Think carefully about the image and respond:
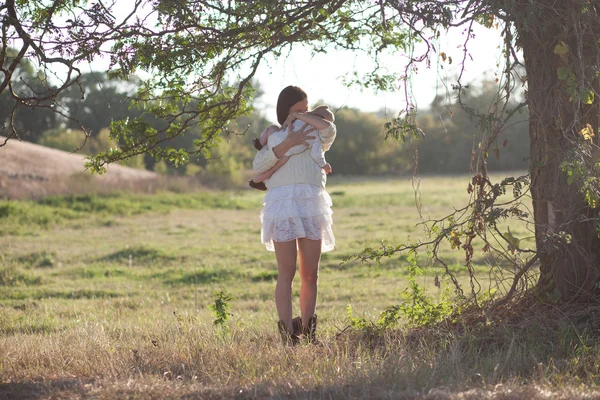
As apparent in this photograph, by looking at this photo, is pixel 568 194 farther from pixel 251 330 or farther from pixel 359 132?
pixel 359 132

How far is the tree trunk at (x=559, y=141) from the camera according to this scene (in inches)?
219

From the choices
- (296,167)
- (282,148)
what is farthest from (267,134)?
(296,167)

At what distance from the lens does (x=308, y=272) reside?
18.7 feet

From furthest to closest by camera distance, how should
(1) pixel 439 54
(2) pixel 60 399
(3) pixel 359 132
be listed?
(3) pixel 359 132, (1) pixel 439 54, (2) pixel 60 399

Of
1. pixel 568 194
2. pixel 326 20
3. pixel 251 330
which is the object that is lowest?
pixel 251 330

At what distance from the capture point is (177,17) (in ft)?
17.8

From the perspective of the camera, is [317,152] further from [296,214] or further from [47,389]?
[47,389]

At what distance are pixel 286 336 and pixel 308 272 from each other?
1.65ft

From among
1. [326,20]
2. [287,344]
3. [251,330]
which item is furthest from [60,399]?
[326,20]

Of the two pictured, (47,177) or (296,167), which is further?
(47,177)

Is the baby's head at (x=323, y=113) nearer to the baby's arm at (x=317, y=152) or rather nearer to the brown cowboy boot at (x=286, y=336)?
the baby's arm at (x=317, y=152)

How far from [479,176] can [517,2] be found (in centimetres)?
127

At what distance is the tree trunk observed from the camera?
555 centimetres

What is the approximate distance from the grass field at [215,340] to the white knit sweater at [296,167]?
1160mm
